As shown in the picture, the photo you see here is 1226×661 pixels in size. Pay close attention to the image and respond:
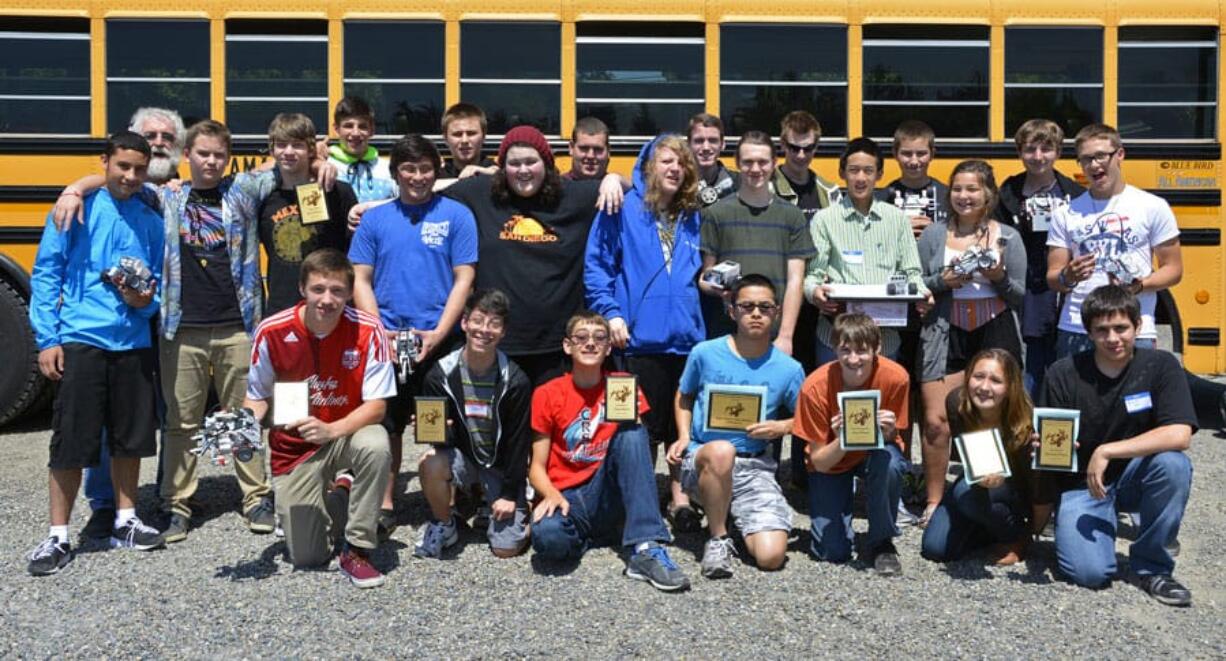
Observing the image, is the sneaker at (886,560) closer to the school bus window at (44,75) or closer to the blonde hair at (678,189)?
the blonde hair at (678,189)

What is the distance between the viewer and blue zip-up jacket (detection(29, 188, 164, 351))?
4.56 metres

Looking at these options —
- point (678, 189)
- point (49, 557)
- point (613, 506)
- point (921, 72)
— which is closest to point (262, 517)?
point (49, 557)

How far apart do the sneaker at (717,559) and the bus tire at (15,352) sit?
4.53m

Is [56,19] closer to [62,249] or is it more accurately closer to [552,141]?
[62,249]

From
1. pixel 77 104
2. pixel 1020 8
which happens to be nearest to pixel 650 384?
pixel 1020 8

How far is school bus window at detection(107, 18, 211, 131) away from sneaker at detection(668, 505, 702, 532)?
373 centimetres

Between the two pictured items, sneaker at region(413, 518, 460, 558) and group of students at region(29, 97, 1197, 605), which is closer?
group of students at region(29, 97, 1197, 605)

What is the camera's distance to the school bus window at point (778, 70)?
21.2ft

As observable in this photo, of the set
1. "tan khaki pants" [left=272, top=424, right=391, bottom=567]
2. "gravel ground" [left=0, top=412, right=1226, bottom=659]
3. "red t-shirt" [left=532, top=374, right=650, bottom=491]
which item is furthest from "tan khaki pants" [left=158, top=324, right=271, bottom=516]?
"red t-shirt" [left=532, top=374, right=650, bottom=491]

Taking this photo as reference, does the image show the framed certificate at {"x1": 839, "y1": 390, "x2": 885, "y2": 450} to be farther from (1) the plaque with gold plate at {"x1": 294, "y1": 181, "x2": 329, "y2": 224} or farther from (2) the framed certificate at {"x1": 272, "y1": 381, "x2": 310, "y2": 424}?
(1) the plaque with gold plate at {"x1": 294, "y1": 181, "x2": 329, "y2": 224}

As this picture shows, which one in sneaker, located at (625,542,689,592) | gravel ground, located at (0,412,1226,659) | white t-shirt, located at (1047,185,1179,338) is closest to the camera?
A: gravel ground, located at (0,412,1226,659)

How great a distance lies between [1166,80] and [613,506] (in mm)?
4445

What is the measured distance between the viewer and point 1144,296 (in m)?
4.95

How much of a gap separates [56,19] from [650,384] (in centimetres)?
427
